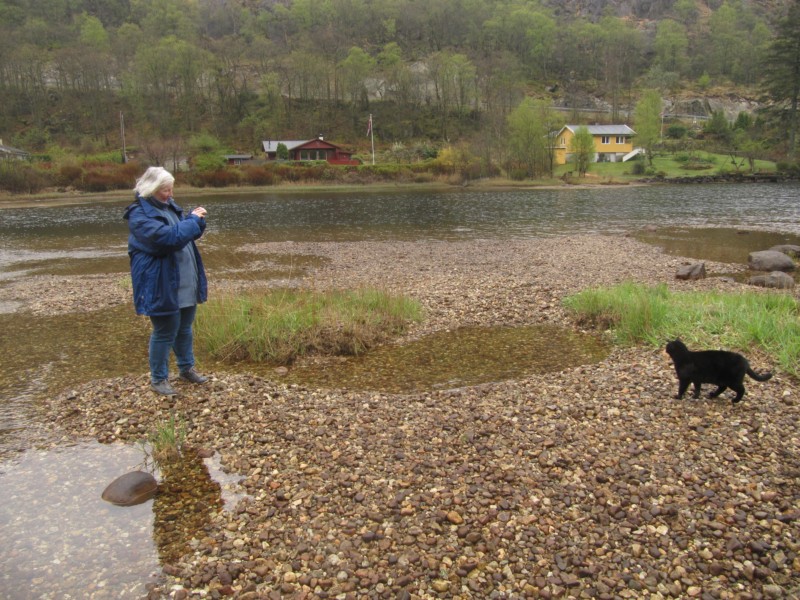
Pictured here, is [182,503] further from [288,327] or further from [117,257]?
[117,257]

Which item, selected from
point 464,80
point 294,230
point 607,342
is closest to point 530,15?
point 464,80

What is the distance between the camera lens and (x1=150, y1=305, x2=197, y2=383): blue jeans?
721cm

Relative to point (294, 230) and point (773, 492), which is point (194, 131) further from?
point (773, 492)

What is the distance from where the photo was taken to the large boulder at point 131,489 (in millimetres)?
5590

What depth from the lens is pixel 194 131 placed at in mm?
107750

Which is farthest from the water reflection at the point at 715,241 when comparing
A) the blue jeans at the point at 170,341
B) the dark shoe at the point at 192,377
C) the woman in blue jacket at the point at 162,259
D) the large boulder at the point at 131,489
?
the large boulder at the point at 131,489

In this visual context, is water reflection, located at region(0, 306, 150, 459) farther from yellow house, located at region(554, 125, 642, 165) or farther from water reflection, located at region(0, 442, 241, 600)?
yellow house, located at region(554, 125, 642, 165)

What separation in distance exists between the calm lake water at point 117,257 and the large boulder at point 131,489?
123 mm

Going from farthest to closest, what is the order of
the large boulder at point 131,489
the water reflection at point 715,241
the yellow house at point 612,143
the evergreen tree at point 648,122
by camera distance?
the yellow house at point 612,143 → the evergreen tree at point 648,122 → the water reflection at point 715,241 → the large boulder at point 131,489

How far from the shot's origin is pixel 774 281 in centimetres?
1549

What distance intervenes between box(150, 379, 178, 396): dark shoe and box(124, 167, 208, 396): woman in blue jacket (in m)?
0.27

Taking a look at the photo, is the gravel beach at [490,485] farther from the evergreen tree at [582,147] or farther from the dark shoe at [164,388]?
the evergreen tree at [582,147]

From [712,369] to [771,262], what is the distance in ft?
46.9

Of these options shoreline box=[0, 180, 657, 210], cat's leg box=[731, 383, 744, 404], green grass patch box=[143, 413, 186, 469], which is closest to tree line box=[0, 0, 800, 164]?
shoreline box=[0, 180, 657, 210]
